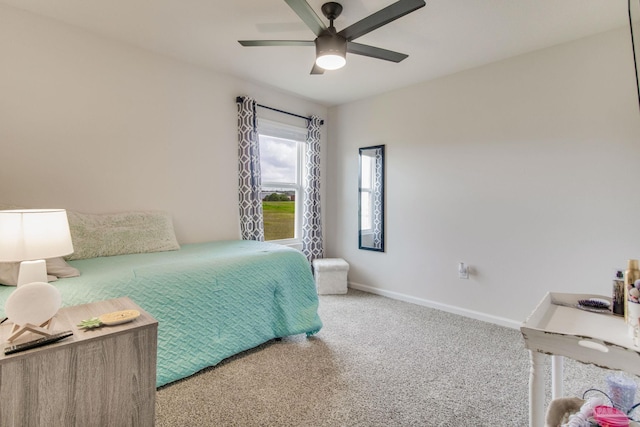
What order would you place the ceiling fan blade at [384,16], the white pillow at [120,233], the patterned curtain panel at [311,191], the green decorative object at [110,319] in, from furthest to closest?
the patterned curtain panel at [311,191] → the white pillow at [120,233] → the ceiling fan blade at [384,16] → the green decorative object at [110,319]

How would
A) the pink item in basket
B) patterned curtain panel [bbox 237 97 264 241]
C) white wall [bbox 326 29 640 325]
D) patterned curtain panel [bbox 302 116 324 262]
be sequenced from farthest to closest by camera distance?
patterned curtain panel [bbox 302 116 324 262] → patterned curtain panel [bbox 237 97 264 241] → white wall [bbox 326 29 640 325] → the pink item in basket

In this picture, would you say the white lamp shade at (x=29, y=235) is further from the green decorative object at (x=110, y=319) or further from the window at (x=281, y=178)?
the window at (x=281, y=178)

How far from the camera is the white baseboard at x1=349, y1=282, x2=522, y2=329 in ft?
9.36

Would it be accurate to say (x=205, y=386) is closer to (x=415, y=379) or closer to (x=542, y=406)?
(x=415, y=379)

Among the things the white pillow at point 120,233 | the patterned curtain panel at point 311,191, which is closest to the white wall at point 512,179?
the patterned curtain panel at point 311,191

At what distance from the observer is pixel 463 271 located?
10.2ft

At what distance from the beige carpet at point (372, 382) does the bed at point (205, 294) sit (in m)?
0.15

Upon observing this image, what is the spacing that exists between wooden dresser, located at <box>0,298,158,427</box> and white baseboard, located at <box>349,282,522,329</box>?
9.21 feet

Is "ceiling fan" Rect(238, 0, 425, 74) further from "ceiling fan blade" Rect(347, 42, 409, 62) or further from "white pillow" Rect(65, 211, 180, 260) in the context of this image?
"white pillow" Rect(65, 211, 180, 260)

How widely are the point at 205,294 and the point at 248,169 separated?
162 cm

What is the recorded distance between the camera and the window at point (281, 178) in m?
3.70

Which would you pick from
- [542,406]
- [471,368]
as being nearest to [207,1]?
[542,406]

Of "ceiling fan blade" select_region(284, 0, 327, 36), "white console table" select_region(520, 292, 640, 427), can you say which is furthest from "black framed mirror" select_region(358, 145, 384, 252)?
"white console table" select_region(520, 292, 640, 427)

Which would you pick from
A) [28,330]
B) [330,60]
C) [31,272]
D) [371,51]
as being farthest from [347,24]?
[28,330]
